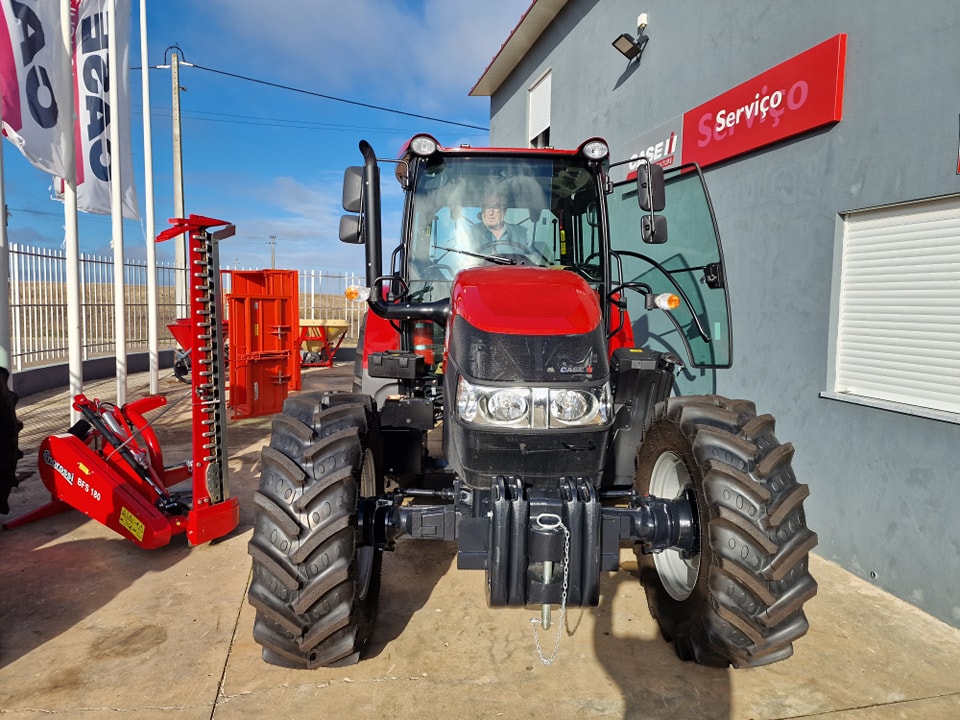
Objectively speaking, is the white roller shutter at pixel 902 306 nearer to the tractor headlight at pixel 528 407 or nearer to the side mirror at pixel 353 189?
the tractor headlight at pixel 528 407

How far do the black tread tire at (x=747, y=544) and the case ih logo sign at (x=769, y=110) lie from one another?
2.58m

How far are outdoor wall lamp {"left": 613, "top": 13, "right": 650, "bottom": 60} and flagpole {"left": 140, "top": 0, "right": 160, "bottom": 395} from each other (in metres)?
7.13

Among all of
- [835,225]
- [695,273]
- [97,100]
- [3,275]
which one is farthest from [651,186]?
[97,100]

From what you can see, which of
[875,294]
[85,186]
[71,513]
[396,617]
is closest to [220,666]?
[396,617]

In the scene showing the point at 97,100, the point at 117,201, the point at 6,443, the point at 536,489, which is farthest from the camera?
the point at 117,201

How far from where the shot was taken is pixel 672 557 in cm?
318

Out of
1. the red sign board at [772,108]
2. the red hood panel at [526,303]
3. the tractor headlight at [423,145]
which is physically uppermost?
the red sign board at [772,108]

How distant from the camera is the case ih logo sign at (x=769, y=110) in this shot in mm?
4059

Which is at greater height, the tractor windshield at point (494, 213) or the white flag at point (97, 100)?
the white flag at point (97, 100)

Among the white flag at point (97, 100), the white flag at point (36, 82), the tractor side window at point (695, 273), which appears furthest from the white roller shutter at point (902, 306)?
the white flag at point (97, 100)

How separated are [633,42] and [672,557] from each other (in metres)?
5.77

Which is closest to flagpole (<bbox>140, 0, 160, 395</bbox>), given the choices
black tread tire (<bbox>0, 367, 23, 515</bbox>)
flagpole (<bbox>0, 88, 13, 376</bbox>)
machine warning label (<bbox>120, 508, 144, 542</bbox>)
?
flagpole (<bbox>0, 88, 13, 376</bbox>)

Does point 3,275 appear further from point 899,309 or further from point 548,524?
point 899,309

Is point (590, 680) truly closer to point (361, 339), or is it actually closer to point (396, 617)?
point (396, 617)
